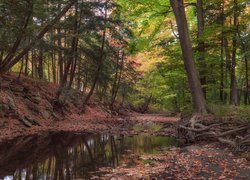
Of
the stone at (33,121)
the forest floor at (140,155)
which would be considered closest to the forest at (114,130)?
the forest floor at (140,155)

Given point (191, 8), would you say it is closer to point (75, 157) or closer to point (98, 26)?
point (98, 26)

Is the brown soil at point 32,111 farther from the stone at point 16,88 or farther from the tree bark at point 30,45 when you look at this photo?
the tree bark at point 30,45

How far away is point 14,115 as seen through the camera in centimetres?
1309

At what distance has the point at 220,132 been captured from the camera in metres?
9.53

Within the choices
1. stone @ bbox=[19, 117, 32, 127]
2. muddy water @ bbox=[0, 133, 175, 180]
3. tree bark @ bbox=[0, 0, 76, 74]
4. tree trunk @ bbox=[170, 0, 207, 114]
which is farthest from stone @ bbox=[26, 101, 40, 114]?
tree trunk @ bbox=[170, 0, 207, 114]

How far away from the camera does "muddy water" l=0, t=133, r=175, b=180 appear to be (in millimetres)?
6219

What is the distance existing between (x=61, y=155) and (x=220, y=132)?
5274 millimetres

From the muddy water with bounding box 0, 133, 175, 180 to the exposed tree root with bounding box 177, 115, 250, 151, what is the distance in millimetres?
935

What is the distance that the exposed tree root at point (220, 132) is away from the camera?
782 centimetres

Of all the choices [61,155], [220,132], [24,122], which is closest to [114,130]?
[24,122]

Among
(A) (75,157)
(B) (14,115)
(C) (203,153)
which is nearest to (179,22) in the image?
(C) (203,153)

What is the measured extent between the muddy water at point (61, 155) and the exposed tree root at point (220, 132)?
36.8 inches

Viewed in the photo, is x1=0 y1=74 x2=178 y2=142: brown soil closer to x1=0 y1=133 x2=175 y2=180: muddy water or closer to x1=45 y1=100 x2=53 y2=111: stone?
x1=45 y1=100 x2=53 y2=111: stone

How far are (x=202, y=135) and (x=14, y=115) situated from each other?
8509 mm
